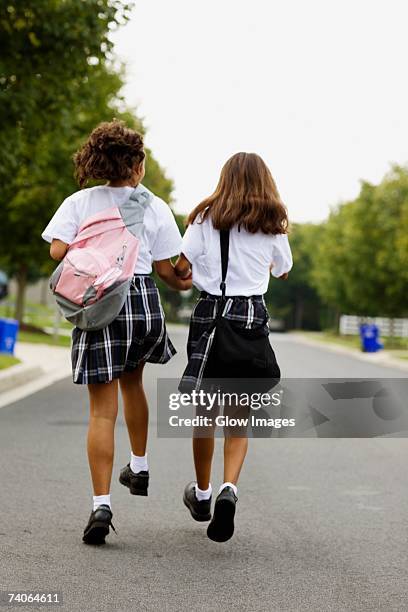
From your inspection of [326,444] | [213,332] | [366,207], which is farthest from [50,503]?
[366,207]

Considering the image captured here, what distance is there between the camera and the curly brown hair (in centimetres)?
514

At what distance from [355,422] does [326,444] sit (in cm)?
133

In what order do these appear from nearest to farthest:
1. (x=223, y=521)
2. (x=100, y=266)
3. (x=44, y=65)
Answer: (x=223, y=521)
(x=100, y=266)
(x=44, y=65)

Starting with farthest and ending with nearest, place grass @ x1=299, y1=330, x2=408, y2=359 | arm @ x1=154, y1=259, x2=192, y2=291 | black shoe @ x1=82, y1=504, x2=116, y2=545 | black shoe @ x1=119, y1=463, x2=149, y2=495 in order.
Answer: grass @ x1=299, y1=330, x2=408, y2=359, black shoe @ x1=119, y1=463, x2=149, y2=495, arm @ x1=154, y1=259, x2=192, y2=291, black shoe @ x1=82, y1=504, x2=116, y2=545

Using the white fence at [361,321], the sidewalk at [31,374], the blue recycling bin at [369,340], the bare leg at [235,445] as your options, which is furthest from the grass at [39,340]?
the white fence at [361,321]

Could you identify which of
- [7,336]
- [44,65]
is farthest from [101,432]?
[7,336]

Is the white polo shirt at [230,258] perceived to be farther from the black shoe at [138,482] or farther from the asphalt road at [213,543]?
the asphalt road at [213,543]

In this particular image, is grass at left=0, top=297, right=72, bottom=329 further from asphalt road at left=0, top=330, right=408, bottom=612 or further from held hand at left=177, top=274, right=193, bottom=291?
held hand at left=177, top=274, right=193, bottom=291

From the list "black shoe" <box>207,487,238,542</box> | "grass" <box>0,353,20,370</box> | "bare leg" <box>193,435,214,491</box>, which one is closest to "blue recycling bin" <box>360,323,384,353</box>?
"grass" <box>0,353,20,370</box>

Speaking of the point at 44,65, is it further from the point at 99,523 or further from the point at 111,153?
the point at 99,523

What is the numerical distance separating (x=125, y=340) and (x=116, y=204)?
0.67 meters

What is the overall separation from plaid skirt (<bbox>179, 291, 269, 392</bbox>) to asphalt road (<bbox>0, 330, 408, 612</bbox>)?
2.80 feet

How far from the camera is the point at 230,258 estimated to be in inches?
206

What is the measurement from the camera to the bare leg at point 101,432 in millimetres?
5094
